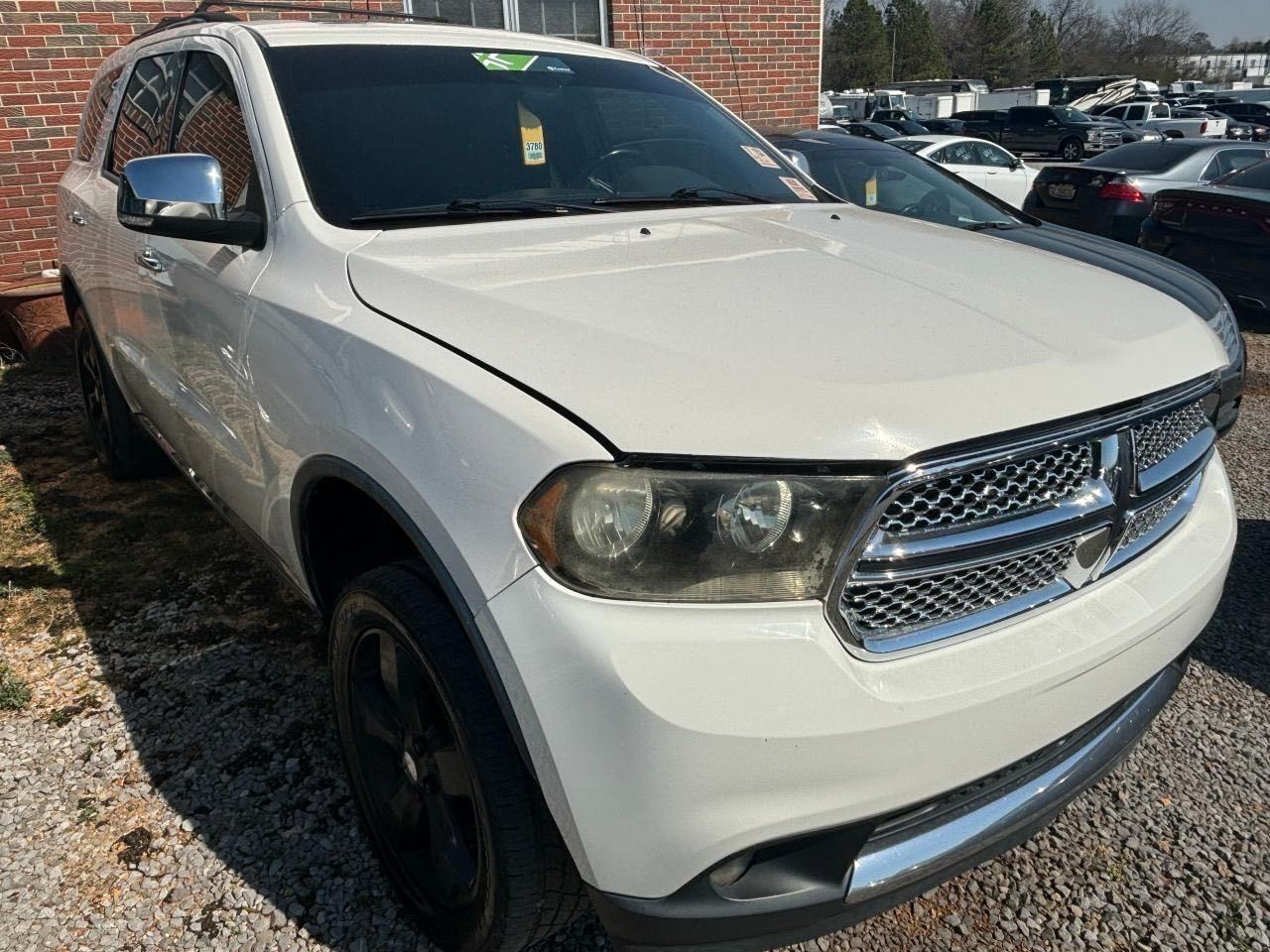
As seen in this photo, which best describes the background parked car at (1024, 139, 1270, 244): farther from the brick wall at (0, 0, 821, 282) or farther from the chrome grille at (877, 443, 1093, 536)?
the chrome grille at (877, 443, 1093, 536)

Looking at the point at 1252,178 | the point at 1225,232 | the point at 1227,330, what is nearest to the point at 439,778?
the point at 1227,330

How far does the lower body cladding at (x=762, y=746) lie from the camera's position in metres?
1.38

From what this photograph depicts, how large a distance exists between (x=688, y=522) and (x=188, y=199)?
1.65 m

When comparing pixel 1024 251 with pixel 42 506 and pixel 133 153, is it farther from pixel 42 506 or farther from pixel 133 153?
pixel 42 506

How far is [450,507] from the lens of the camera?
62.9 inches

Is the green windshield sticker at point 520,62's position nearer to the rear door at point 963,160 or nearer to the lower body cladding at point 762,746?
the lower body cladding at point 762,746

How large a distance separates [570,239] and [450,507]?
973 mm

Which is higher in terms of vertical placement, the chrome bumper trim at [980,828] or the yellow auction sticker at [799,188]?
the yellow auction sticker at [799,188]

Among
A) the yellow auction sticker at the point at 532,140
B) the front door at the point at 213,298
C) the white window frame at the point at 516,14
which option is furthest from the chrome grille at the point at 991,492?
the white window frame at the point at 516,14

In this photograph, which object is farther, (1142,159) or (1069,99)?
(1069,99)

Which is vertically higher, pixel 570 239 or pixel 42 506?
pixel 570 239

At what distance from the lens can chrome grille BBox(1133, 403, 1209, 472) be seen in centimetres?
181

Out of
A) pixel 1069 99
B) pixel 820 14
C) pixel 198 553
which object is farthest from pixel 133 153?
pixel 1069 99

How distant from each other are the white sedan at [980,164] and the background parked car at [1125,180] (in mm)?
542
